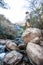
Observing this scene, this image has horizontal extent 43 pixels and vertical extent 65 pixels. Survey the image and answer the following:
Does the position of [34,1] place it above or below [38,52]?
above

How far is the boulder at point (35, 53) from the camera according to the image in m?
6.73

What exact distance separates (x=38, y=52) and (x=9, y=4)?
45.3 feet

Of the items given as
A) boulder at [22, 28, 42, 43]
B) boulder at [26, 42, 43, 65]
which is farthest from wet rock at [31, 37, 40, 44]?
boulder at [26, 42, 43, 65]

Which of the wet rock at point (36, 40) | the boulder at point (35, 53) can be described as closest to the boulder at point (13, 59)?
the boulder at point (35, 53)

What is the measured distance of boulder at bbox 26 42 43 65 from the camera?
673 centimetres

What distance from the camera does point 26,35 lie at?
843 centimetres

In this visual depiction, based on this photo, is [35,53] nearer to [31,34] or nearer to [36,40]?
[36,40]

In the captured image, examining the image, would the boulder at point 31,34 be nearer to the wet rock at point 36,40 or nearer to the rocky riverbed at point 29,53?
the rocky riverbed at point 29,53

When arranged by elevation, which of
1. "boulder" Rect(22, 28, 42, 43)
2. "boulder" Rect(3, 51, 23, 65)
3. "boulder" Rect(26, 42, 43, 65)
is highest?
"boulder" Rect(22, 28, 42, 43)

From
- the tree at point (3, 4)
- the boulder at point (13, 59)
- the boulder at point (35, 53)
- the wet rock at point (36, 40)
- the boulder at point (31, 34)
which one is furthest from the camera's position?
the tree at point (3, 4)

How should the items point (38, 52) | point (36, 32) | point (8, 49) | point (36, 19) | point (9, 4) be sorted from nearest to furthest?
point (38, 52), point (36, 32), point (8, 49), point (36, 19), point (9, 4)

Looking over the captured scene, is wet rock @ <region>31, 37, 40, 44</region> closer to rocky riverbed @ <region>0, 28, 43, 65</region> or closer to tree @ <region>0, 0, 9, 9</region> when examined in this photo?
rocky riverbed @ <region>0, 28, 43, 65</region>

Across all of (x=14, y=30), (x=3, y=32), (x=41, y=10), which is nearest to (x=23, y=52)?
(x=41, y=10)

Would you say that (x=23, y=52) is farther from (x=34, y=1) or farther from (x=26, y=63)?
(x=34, y=1)
